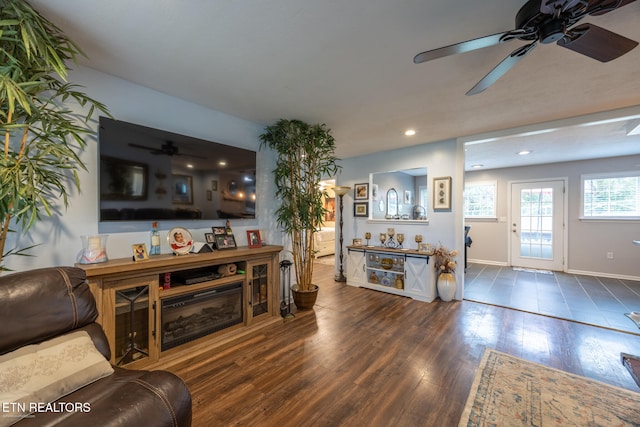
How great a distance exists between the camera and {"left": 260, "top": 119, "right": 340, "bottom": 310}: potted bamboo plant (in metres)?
3.15

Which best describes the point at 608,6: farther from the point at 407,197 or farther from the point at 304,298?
the point at 407,197

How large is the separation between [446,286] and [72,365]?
390 centimetres

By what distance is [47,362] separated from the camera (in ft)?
3.65

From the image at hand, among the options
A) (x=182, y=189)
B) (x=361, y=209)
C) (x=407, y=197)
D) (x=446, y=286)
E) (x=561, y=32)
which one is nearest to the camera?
(x=561, y=32)

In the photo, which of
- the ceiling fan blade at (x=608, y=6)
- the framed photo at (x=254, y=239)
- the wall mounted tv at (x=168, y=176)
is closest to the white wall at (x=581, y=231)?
the ceiling fan blade at (x=608, y=6)

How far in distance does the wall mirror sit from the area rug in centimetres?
246

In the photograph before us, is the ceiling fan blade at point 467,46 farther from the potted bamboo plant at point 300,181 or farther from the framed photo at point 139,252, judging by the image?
the framed photo at point 139,252

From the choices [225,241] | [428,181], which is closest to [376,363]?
[225,241]

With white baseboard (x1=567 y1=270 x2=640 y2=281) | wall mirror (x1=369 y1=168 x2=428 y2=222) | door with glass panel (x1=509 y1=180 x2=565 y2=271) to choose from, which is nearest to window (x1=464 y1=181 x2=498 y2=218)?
door with glass panel (x1=509 y1=180 x2=565 y2=271)

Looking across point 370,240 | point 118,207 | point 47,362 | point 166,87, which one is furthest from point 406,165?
point 47,362

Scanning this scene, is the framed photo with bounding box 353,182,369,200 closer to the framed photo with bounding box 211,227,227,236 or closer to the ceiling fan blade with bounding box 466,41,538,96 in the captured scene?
the framed photo with bounding box 211,227,227,236

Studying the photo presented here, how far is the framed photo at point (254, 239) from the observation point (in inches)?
114

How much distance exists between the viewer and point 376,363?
217cm

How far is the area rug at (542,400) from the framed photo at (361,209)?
2.97 meters
